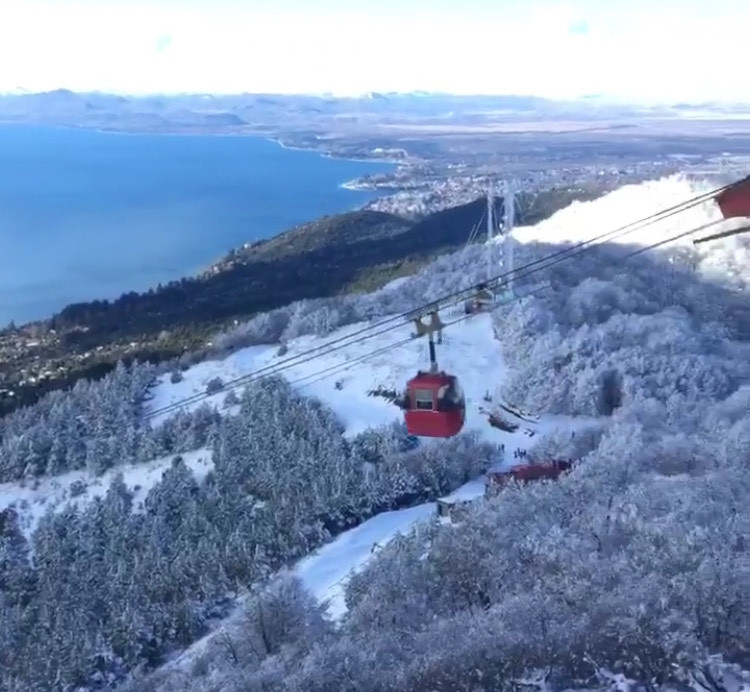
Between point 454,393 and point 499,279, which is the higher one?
point 454,393

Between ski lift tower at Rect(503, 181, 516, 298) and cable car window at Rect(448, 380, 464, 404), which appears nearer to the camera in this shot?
cable car window at Rect(448, 380, 464, 404)

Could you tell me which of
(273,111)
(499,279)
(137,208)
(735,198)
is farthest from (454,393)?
(273,111)

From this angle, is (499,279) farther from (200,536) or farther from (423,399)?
(423,399)

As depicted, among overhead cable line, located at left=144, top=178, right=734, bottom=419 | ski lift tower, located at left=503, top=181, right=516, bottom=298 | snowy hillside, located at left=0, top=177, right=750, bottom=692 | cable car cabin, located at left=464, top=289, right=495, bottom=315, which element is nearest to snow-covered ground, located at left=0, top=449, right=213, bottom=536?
snowy hillside, located at left=0, top=177, right=750, bottom=692

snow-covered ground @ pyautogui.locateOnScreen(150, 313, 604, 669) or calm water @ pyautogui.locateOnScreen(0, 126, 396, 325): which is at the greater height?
snow-covered ground @ pyautogui.locateOnScreen(150, 313, 604, 669)

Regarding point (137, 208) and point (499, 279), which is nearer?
point (499, 279)

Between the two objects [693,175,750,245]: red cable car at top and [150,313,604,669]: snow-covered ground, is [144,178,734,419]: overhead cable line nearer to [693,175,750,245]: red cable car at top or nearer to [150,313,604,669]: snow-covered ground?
[693,175,750,245]: red cable car at top

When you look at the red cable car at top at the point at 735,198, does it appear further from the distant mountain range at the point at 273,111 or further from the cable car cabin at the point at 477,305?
the distant mountain range at the point at 273,111

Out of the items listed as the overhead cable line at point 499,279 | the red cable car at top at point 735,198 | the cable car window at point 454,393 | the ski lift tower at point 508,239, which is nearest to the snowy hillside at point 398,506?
the ski lift tower at point 508,239
